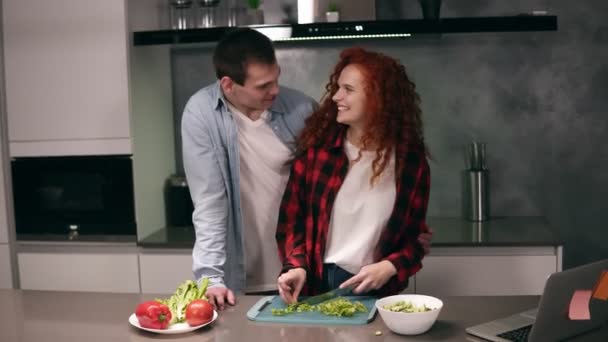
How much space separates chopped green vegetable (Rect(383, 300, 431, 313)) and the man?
19.3 inches

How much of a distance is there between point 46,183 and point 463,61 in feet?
7.02

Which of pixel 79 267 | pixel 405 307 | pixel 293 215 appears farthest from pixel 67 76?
pixel 405 307

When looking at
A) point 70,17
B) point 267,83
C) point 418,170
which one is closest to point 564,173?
point 418,170

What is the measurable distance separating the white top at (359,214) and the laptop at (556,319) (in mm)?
559

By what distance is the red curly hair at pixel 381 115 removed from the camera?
2.26m

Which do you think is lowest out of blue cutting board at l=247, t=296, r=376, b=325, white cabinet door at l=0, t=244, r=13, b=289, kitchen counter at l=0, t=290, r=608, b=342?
white cabinet door at l=0, t=244, r=13, b=289

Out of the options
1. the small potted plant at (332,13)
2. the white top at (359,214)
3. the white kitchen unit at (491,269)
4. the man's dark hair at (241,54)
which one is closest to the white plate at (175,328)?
the white top at (359,214)

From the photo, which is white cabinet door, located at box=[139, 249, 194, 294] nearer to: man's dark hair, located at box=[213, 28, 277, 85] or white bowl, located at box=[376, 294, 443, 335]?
man's dark hair, located at box=[213, 28, 277, 85]

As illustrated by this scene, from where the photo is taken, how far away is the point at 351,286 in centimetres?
208

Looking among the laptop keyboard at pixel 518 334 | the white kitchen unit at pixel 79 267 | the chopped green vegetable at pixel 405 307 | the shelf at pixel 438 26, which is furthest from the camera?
the white kitchen unit at pixel 79 267

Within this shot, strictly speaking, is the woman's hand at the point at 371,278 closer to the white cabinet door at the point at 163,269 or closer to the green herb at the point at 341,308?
the green herb at the point at 341,308

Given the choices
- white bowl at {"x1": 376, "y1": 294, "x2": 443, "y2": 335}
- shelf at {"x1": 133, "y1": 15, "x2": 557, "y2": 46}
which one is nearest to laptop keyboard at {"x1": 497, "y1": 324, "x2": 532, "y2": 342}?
white bowl at {"x1": 376, "y1": 294, "x2": 443, "y2": 335}

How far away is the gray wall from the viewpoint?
3.53 meters

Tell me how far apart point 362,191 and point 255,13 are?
1.40 meters
